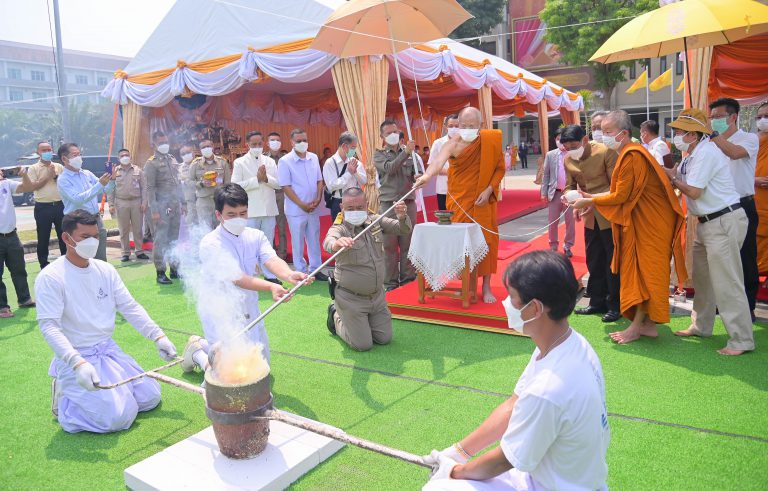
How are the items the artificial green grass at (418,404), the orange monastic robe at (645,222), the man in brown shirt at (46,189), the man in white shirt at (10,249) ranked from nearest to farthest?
the artificial green grass at (418,404) → the orange monastic robe at (645,222) → the man in white shirt at (10,249) → the man in brown shirt at (46,189)

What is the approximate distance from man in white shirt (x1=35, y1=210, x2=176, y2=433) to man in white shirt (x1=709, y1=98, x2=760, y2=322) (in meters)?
4.84

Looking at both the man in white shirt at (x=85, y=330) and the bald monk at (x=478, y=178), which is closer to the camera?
the man in white shirt at (x=85, y=330)

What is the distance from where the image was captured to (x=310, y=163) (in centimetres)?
787

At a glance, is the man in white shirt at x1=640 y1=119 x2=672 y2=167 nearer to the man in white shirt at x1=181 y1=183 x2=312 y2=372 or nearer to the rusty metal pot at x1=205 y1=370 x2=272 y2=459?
the man in white shirt at x1=181 y1=183 x2=312 y2=372

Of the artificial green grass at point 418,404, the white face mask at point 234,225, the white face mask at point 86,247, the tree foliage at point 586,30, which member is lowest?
the artificial green grass at point 418,404

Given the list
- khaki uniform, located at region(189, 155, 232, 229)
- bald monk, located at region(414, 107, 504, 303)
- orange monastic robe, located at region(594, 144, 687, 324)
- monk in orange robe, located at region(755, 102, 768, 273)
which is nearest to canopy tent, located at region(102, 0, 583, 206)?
khaki uniform, located at region(189, 155, 232, 229)

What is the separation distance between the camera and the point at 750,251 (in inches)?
196

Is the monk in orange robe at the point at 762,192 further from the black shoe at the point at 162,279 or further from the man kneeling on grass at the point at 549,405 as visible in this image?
the black shoe at the point at 162,279

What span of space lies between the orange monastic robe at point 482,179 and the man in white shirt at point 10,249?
5.12 metres

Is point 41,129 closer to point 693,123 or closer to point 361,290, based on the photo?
point 361,290

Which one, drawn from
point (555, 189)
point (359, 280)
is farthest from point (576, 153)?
point (555, 189)

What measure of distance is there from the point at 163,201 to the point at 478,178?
15.3 feet

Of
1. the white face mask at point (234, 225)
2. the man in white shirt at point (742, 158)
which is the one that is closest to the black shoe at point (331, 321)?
the white face mask at point (234, 225)

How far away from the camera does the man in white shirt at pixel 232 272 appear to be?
3.66 metres
